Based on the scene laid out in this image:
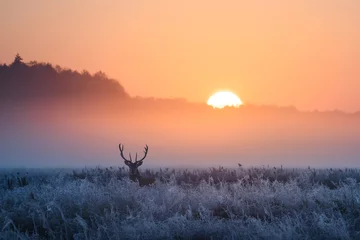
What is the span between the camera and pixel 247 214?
11414 mm

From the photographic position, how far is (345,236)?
8750 millimetres

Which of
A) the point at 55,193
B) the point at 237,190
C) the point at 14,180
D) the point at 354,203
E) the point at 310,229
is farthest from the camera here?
the point at 14,180

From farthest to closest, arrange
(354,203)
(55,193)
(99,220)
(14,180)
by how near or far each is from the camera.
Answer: (14,180) → (55,193) → (354,203) → (99,220)

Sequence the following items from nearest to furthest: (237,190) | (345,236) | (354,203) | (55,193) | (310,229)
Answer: (345,236), (310,229), (354,203), (55,193), (237,190)

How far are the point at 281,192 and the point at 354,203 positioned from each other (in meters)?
1.78

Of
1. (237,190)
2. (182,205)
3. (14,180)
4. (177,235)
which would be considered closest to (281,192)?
(237,190)

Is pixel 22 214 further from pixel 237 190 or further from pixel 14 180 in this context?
pixel 14 180

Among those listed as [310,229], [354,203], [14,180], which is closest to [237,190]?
[354,203]

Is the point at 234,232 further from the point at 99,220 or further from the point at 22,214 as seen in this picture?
the point at 22,214

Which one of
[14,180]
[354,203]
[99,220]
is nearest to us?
[99,220]

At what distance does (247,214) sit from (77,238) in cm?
384

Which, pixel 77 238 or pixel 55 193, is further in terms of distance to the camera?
pixel 55 193

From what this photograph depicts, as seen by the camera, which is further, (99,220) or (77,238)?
(99,220)

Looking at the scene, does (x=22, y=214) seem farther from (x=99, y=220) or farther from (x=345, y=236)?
(x=345, y=236)
